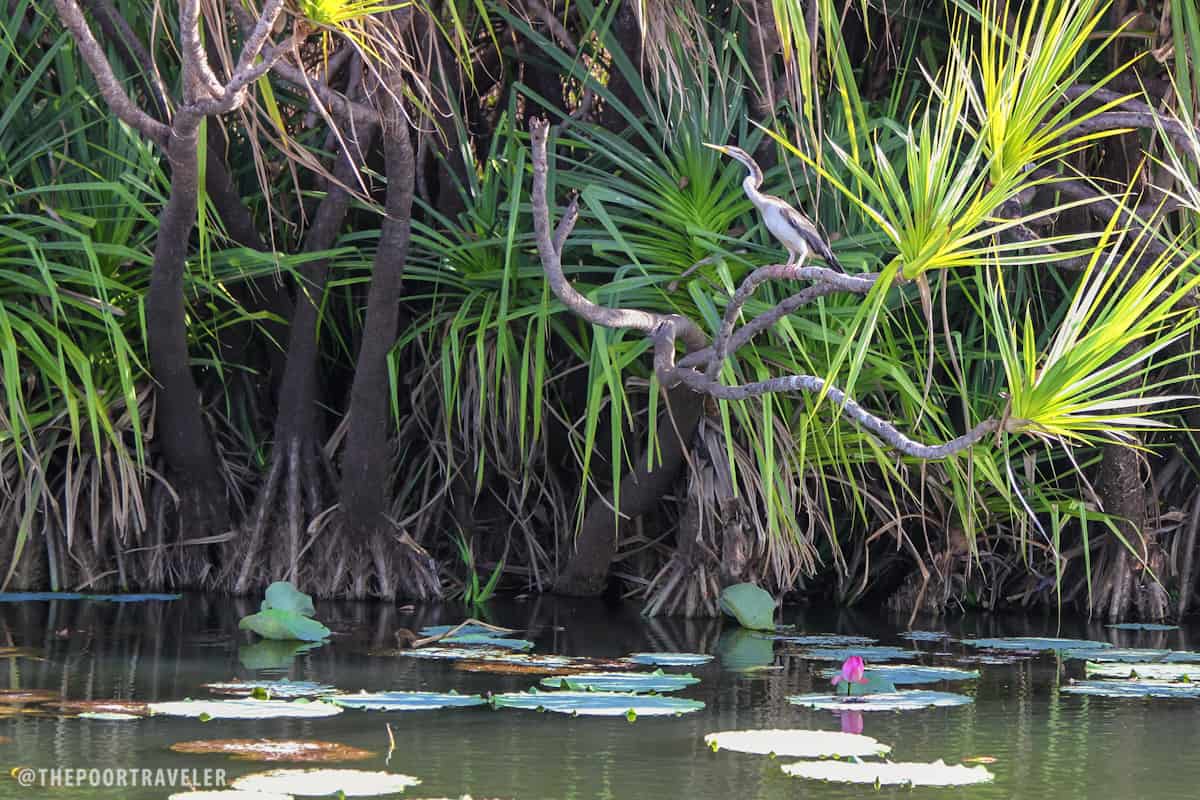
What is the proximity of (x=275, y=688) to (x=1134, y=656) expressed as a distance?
2019mm

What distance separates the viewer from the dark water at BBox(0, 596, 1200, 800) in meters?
2.03

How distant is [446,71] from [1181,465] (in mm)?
2623

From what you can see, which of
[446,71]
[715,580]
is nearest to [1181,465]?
[715,580]

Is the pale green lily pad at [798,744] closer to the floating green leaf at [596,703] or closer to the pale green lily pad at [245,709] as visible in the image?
the floating green leaf at [596,703]

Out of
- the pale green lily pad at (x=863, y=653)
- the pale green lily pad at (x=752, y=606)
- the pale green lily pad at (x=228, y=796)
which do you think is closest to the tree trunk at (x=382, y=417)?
the pale green lily pad at (x=752, y=606)

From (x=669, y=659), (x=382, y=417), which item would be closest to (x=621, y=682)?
(x=669, y=659)

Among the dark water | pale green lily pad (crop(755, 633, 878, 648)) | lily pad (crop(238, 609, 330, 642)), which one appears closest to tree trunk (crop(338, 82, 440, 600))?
the dark water

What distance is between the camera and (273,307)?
15.1 ft

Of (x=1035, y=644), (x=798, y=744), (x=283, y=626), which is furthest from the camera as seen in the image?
(x=1035, y=644)

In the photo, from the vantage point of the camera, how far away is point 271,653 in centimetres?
321

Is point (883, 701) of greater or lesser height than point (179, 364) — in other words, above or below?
below

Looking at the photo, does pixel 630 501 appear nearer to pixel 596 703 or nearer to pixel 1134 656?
pixel 1134 656

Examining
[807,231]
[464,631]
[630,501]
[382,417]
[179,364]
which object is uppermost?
[807,231]

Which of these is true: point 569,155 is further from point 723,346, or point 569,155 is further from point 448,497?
point 723,346
